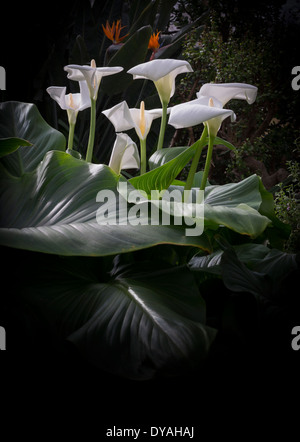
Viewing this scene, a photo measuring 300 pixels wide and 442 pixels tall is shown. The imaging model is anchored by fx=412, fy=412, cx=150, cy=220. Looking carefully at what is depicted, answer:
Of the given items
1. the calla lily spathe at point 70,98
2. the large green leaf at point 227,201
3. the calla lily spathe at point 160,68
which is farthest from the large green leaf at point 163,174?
the calla lily spathe at point 70,98

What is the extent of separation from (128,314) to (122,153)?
0.33 metres

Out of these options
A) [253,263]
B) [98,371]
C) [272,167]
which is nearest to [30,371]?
[98,371]

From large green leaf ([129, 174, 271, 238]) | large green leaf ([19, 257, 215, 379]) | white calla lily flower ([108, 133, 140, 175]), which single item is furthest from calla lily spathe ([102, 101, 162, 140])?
large green leaf ([19, 257, 215, 379])

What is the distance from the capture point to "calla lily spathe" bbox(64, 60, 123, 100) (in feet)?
2.10

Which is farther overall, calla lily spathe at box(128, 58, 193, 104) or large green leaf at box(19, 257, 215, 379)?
calla lily spathe at box(128, 58, 193, 104)

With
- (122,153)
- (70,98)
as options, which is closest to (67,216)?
(122,153)

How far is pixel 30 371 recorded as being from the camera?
1.59 ft

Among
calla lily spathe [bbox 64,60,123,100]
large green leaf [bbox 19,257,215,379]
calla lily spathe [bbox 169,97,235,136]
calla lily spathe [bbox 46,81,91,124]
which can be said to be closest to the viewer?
large green leaf [bbox 19,257,215,379]

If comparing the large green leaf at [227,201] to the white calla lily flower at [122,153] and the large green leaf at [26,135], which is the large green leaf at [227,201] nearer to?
the white calla lily flower at [122,153]

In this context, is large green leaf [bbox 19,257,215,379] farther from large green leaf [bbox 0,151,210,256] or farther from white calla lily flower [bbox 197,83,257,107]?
white calla lily flower [bbox 197,83,257,107]

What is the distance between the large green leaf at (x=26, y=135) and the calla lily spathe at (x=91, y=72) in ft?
0.36

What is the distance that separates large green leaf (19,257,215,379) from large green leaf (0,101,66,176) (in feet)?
0.80

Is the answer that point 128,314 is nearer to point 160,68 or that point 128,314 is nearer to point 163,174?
point 163,174

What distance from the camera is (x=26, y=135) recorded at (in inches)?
29.1
